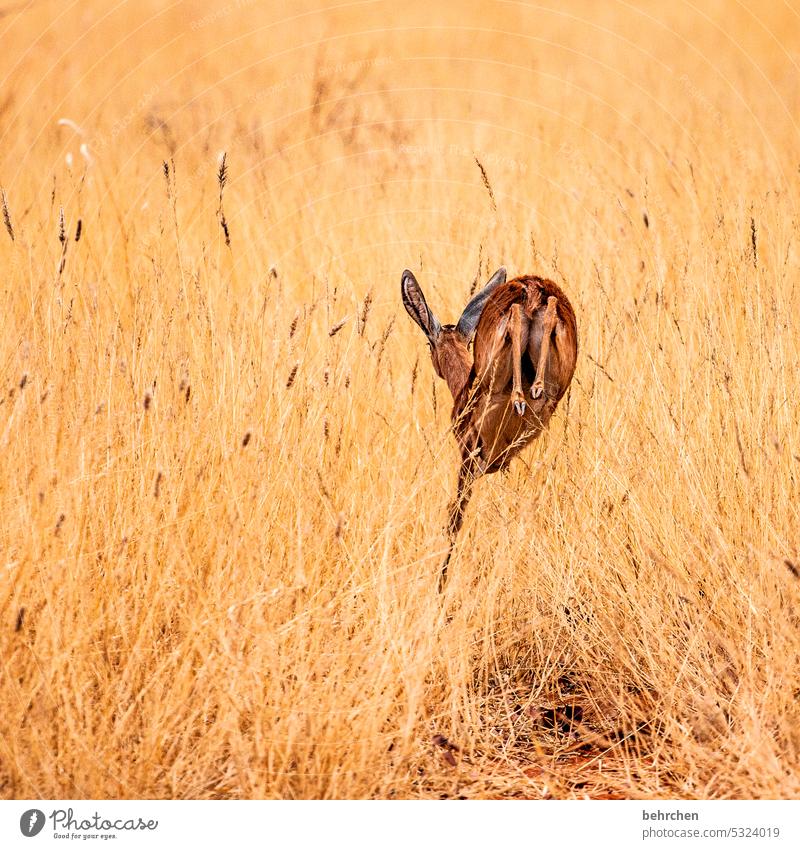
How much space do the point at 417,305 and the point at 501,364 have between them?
0.50 meters

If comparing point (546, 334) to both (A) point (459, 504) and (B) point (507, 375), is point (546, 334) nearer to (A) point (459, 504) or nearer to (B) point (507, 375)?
(B) point (507, 375)

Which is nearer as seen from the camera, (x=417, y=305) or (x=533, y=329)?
(x=533, y=329)

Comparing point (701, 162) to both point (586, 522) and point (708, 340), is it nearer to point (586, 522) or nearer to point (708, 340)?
point (708, 340)

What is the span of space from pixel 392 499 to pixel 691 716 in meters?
1.14

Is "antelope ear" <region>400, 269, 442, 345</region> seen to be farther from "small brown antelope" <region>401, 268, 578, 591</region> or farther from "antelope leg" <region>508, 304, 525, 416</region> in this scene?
"antelope leg" <region>508, 304, 525, 416</region>

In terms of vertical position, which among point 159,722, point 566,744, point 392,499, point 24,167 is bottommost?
point 566,744

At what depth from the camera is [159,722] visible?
3027 mm

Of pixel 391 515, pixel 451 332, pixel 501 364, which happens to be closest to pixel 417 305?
pixel 451 332

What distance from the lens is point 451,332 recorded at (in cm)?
397

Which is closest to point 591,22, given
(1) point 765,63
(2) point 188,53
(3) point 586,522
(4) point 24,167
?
(1) point 765,63

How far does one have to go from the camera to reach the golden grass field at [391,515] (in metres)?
3.09

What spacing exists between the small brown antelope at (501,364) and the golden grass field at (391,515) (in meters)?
0.15
